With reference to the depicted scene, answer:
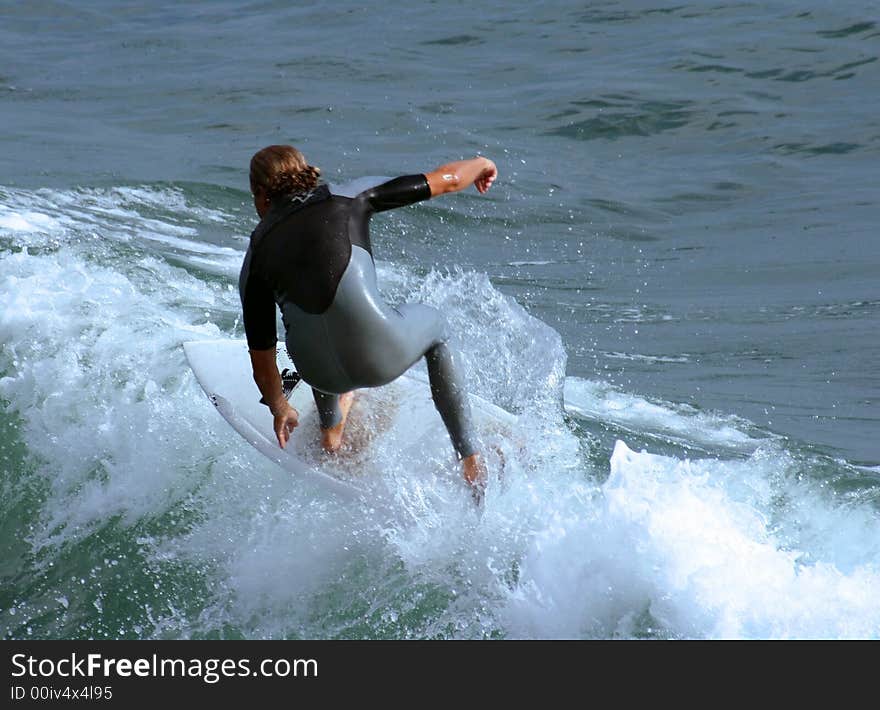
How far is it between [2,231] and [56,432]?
128 inches

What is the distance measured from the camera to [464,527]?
16.3 feet

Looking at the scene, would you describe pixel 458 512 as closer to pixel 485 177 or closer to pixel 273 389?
pixel 273 389

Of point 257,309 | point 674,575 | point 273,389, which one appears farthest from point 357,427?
point 674,575

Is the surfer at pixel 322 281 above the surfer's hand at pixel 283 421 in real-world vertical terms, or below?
above

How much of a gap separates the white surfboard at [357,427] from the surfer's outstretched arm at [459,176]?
115 cm

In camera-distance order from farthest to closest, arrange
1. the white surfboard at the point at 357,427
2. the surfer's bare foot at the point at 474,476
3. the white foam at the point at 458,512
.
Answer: the white surfboard at the point at 357,427 → the surfer's bare foot at the point at 474,476 → the white foam at the point at 458,512

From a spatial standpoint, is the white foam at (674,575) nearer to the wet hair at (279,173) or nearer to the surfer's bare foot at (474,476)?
the surfer's bare foot at (474,476)

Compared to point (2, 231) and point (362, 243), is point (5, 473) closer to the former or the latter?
point (362, 243)

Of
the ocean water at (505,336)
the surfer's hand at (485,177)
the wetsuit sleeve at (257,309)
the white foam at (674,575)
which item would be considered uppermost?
the surfer's hand at (485,177)

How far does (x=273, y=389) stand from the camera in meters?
4.72

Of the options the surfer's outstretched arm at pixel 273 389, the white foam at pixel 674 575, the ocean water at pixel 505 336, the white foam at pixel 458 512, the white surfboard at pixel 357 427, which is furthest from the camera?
the white surfboard at pixel 357 427

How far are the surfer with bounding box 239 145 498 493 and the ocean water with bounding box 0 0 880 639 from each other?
0.76 m

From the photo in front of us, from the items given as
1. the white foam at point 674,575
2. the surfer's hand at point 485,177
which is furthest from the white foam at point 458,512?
the surfer's hand at point 485,177

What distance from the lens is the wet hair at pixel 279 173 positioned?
4.39 metres
